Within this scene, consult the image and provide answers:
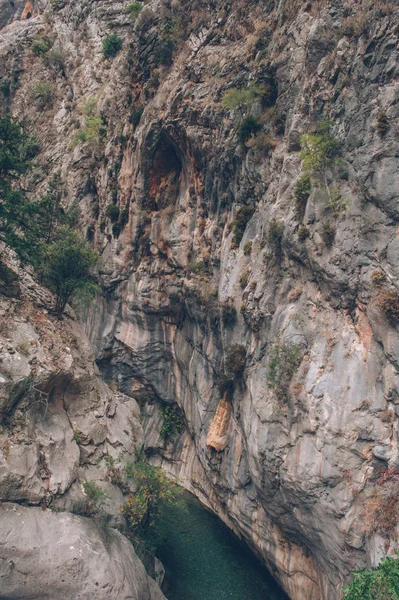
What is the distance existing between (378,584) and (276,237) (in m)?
13.5

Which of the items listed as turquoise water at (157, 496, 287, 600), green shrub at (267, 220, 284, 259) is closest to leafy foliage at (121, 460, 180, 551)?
turquoise water at (157, 496, 287, 600)

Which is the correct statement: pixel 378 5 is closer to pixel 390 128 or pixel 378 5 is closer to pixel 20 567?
pixel 390 128

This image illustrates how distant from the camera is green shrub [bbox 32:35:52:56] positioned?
45.2 m

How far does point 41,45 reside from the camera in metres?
45.2

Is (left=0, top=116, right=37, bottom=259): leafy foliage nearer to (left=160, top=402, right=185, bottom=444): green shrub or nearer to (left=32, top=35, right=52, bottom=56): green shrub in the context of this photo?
(left=160, top=402, right=185, bottom=444): green shrub

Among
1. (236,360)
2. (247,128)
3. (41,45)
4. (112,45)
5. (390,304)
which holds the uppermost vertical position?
(41,45)

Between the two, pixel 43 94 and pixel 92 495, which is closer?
pixel 92 495

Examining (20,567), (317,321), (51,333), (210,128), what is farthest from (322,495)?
(210,128)

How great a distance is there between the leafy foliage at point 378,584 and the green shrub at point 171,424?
63.1ft

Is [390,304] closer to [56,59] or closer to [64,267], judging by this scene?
[64,267]

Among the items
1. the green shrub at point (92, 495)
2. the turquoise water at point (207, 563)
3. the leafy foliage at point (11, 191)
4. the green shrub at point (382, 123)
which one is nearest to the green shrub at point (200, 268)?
the leafy foliage at point (11, 191)

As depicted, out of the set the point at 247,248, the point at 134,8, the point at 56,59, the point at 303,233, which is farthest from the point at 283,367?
the point at 56,59

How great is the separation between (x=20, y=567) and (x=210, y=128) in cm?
2342

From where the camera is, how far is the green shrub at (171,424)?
104ft
